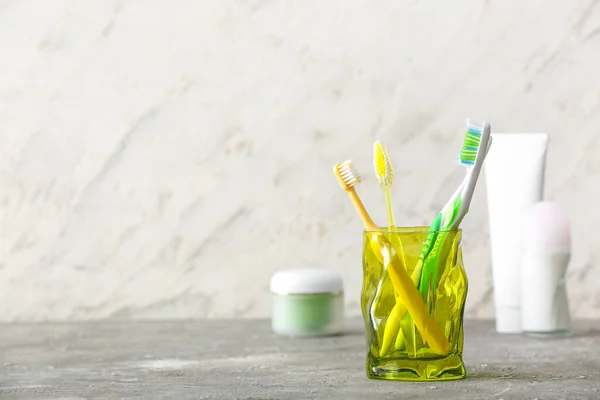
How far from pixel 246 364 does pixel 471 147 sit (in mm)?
312

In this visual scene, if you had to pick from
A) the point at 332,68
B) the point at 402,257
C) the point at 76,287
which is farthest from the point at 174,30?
the point at 402,257

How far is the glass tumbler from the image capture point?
67 centimetres

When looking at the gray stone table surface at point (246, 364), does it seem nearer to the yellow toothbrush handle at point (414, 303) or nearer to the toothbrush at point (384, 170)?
the yellow toothbrush handle at point (414, 303)

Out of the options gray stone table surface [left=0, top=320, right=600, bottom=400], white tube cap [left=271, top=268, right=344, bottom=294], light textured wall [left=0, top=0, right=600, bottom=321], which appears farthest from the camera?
light textured wall [left=0, top=0, right=600, bottom=321]

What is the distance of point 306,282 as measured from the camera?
993 millimetres

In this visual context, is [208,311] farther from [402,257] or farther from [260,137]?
[402,257]

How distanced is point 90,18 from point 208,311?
0.46 meters

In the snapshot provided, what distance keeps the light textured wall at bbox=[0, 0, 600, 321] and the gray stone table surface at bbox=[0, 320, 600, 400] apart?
0.28 ft

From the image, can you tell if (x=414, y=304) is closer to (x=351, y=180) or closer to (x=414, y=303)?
(x=414, y=303)

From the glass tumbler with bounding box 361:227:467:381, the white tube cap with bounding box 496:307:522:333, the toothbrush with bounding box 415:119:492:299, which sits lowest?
the white tube cap with bounding box 496:307:522:333

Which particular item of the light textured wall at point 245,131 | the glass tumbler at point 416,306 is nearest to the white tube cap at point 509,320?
the light textured wall at point 245,131

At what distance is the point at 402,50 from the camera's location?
117 centimetres

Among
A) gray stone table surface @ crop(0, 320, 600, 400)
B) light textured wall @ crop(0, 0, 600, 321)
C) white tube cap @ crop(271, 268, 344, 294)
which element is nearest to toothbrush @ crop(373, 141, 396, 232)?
gray stone table surface @ crop(0, 320, 600, 400)

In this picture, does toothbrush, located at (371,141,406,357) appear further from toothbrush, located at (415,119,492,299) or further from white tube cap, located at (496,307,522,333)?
white tube cap, located at (496,307,522,333)
